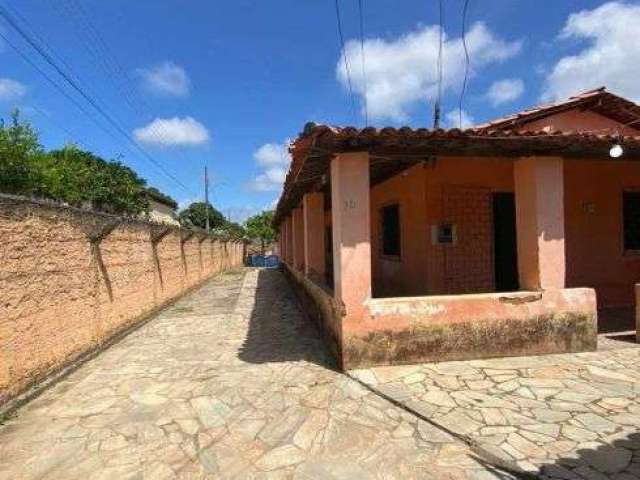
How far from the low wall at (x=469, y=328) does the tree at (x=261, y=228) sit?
54754 millimetres

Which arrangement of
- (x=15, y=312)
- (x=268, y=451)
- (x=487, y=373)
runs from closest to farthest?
(x=268, y=451)
(x=15, y=312)
(x=487, y=373)

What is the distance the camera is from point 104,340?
7.88 metres

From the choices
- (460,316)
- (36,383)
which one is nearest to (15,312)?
(36,383)

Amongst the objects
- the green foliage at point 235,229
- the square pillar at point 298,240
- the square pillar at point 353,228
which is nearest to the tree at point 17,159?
the square pillar at point 298,240

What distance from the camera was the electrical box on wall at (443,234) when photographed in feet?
26.8

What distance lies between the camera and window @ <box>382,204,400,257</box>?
1002cm

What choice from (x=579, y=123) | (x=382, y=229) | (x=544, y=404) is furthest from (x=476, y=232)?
(x=544, y=404)

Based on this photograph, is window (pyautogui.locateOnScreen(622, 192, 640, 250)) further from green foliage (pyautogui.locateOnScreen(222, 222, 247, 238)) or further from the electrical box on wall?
green foliage (pyautogui.locateOnScreen(222, 222, 247, 238))

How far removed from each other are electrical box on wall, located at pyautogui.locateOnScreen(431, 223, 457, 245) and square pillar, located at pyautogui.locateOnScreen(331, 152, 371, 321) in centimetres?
263

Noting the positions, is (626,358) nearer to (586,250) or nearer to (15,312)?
(586,250)

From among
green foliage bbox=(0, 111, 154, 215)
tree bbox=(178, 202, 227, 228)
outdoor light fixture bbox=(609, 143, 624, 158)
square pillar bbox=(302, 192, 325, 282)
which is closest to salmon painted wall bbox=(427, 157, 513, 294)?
outdoor light fixture bbox=(609, 143, 624, 158)

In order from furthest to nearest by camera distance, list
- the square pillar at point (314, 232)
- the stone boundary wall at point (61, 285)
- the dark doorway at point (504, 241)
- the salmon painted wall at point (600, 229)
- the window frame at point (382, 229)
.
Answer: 1. the square pillar at point (314, 232)
2. the window frame at point (382, 229)
3. the salmon painted wall at point (600, 229)
4. the dark doorway at point (504, 241)
5. the stone boundary wall at point (61, 285)

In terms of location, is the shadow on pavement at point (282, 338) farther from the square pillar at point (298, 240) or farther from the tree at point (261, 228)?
the tree at point (261, 228)

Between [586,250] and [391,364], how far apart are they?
5380 millimetres
